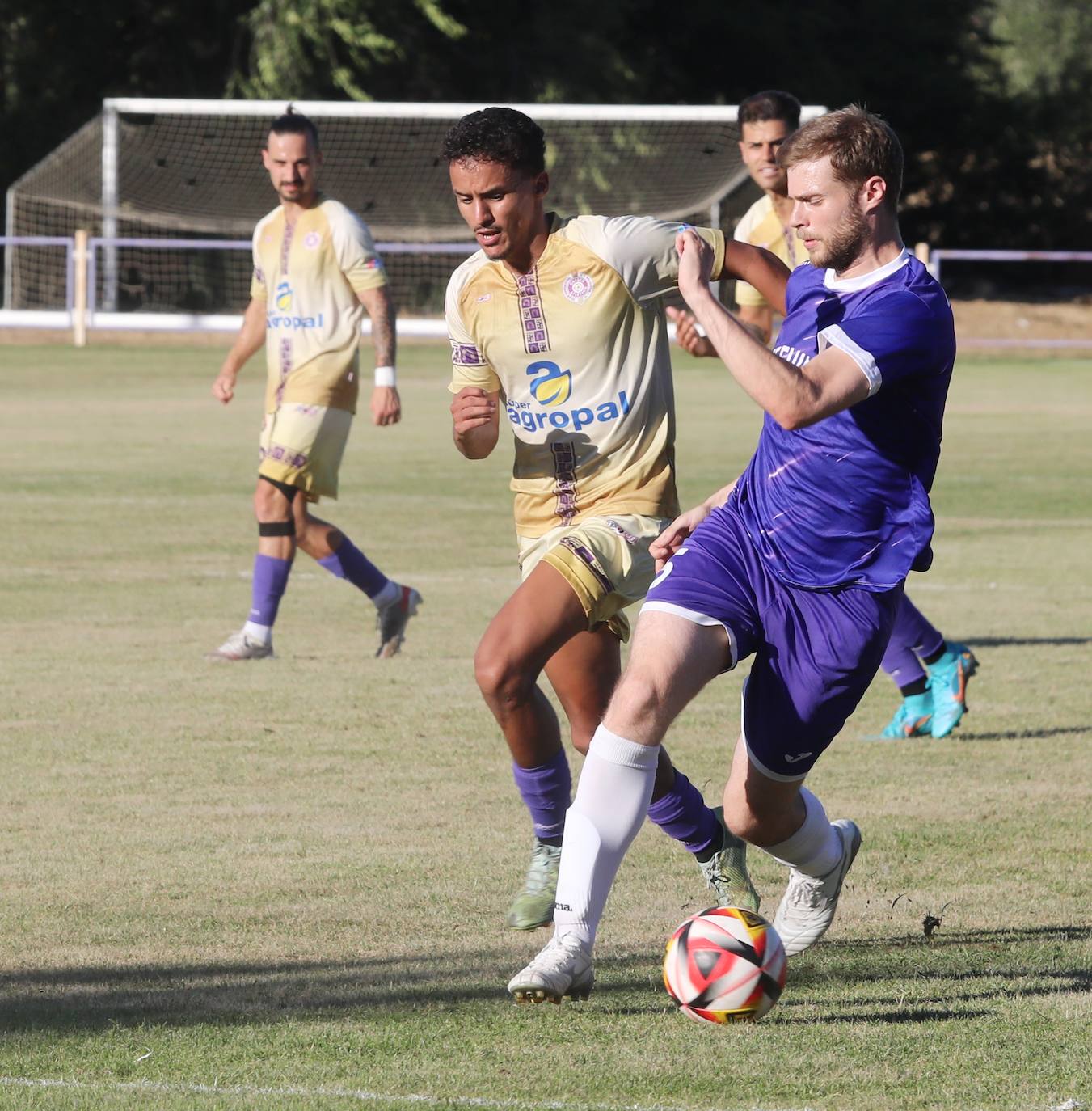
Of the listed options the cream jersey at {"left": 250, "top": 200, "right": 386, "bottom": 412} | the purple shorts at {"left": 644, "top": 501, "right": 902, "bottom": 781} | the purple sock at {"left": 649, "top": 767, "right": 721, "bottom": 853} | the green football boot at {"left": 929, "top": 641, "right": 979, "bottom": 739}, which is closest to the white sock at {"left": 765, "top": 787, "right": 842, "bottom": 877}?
the purple shorts at {"left": 644, "top": 501, "right": 902, "bottom": 781}

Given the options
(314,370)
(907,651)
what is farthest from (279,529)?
(907,651)

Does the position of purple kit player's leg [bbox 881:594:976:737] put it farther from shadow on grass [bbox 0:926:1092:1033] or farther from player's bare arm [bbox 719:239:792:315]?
shadow on grass [bbox 0:926:1092:1033]

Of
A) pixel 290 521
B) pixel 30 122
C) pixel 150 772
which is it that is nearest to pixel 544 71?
pixel 30 122

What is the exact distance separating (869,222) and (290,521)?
18.3 feet

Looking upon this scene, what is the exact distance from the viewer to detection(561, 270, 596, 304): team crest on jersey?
538cm

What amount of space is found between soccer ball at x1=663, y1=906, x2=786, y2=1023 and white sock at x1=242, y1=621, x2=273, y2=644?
5.27 m

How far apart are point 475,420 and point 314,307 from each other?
4.60 metres

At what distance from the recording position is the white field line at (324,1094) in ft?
12.2

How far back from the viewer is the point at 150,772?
6969mm

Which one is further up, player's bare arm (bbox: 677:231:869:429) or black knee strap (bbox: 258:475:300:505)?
player's bare arm (bbox: 677:231:869:429)

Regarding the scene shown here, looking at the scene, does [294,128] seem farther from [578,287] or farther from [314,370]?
[578,287]

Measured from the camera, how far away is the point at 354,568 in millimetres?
9602

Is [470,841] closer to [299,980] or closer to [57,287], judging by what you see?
[299,980]

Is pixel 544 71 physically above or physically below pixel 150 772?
above
